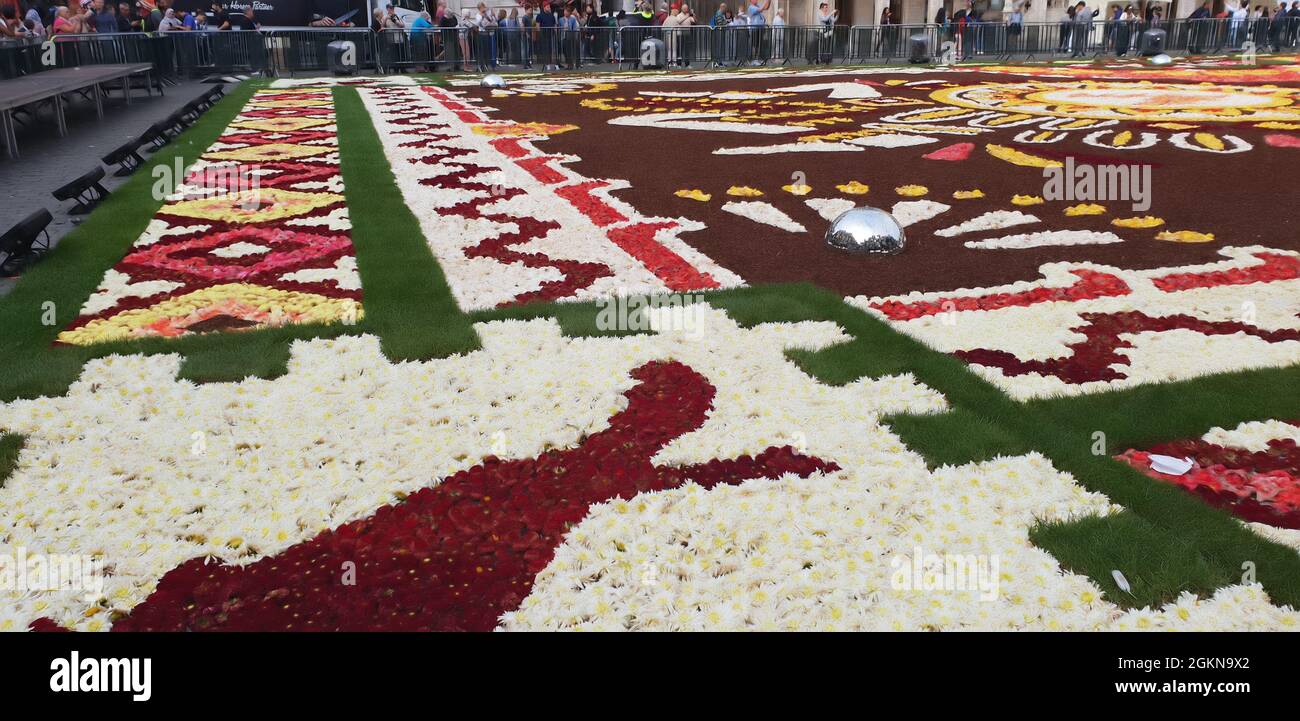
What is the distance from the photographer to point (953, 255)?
6766 mm

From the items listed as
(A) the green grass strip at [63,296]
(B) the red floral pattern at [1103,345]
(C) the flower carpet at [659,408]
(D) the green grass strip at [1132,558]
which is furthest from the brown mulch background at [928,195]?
(A) the green grass strip at [63,296]

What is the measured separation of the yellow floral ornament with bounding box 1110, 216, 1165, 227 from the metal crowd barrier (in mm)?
18361

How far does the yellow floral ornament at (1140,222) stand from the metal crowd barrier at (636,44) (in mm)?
18361

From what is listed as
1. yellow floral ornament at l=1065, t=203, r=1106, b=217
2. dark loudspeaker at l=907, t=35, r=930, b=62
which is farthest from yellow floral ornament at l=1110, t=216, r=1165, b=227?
dark loudspeaker at l=907, t=35, r=930, b=62

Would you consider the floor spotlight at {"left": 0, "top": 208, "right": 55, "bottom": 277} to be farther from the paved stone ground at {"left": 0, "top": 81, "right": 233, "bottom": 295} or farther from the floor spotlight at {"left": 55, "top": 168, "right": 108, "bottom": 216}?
the floor spotlight at {"left": 55, "top": 168, "right": 108, "bottom": 216}

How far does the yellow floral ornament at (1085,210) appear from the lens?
309 inches

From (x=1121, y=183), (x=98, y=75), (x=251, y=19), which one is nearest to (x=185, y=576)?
(x=1121, y=183)

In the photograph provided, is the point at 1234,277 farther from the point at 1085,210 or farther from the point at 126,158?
the point at 126,158

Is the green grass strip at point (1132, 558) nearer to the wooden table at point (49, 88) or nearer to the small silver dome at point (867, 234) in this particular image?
the small silver dome at point (867, 234)

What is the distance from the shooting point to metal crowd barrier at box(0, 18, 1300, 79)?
21906 mm

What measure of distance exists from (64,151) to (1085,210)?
38.8 feet

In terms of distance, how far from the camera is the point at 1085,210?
794 centimetres

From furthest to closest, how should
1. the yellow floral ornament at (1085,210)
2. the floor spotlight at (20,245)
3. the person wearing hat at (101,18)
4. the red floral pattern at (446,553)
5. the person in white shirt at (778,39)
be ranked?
the person in white shirt at (778,39) < the person wearing hat at (101,18) < the yellow floral ornament at (1085,210) < the floor spotlight at (20,245) < the red floral pattern at (446,553)
